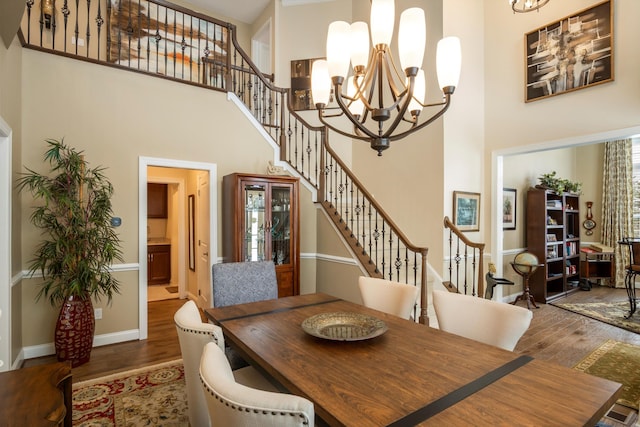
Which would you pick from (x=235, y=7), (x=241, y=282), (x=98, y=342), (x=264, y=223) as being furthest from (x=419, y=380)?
(x=235, y=7)

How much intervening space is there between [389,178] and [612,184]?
5.46 m

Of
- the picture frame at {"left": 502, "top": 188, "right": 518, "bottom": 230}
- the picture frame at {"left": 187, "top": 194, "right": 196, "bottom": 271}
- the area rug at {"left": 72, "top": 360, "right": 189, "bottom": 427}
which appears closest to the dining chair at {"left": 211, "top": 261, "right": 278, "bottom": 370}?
the area rug at {"left": 72, "top": 360, "right": 189, "bottom": 427}

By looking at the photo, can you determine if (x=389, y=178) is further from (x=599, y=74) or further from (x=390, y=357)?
(x=390, y=357)

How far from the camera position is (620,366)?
126 inches

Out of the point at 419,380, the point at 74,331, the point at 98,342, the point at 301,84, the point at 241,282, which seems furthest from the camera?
the point at 301,84

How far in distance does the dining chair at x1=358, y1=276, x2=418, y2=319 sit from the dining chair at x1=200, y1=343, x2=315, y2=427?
154 cm

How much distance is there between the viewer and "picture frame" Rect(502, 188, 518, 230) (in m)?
5.51

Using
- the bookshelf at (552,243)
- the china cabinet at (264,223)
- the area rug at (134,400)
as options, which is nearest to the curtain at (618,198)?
the bookshelf at (552,243)

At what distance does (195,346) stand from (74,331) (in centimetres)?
239

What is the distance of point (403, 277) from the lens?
170 inches

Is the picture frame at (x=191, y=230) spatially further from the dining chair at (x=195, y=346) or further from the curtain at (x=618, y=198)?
the curtain at (x=618, y=198)

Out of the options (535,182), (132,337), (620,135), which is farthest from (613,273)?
(132,337)

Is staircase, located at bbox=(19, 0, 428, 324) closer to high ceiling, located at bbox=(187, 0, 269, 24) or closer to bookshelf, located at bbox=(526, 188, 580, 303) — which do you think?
high ceiling, located at bbox=(187, 0, 269, 24)

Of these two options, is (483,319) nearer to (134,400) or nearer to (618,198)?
(134,400)
